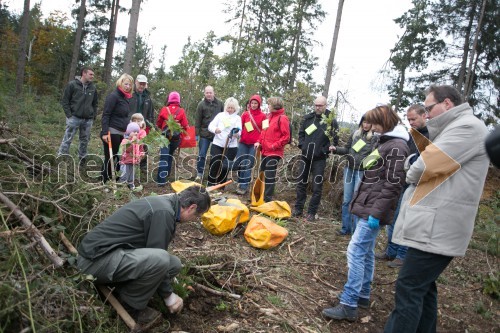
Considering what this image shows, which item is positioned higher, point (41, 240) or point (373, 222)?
point (373, 222)

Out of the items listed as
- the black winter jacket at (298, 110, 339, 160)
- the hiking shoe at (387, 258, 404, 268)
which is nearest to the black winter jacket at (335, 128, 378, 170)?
the black winter jacket at (298, 110, 339, 160)

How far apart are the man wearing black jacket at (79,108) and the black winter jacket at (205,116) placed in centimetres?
191

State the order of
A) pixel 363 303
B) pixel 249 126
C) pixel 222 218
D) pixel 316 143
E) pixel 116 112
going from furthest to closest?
pixel 249 126 < pixel 116 112 < pixel 316 143 < pixel 222 218 < pixel 363 303

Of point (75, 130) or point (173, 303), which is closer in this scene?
point (173, 303)

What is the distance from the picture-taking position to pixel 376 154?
10.7 ft

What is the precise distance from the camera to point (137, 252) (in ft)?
8.88

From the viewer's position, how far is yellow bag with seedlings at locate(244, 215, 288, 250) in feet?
15.2

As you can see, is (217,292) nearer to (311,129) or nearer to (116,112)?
(311,129)

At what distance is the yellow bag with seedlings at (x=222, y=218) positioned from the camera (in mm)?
4793

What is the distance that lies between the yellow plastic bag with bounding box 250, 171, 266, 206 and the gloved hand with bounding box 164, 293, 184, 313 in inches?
127

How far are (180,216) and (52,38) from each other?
31.6 meters

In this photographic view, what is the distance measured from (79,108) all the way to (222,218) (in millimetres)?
3553

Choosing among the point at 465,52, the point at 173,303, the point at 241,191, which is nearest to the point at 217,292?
the point at 173,303

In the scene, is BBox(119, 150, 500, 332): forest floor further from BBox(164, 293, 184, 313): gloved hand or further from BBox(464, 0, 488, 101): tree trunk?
BBox(464, 0, 488, 101): tree trunk
